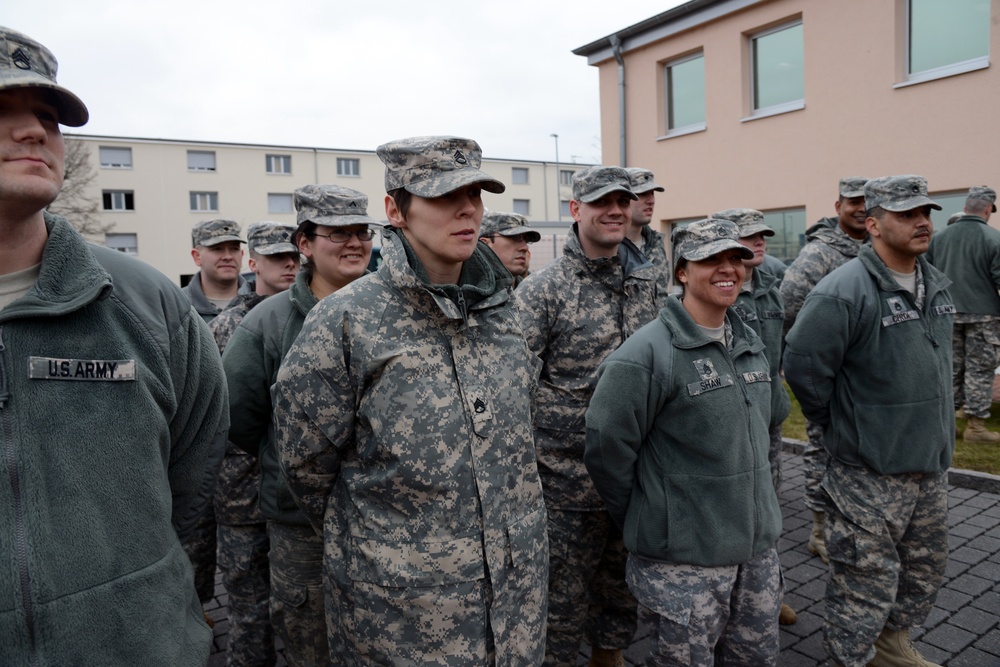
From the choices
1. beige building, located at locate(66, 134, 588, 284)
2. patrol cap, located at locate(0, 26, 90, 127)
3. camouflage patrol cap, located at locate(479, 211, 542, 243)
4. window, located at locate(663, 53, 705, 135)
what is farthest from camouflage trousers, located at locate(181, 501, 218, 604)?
beige building, located at locate(66, 134, 588, 284)

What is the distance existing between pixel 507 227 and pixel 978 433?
5214 millimetres

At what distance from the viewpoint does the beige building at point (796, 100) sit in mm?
10695

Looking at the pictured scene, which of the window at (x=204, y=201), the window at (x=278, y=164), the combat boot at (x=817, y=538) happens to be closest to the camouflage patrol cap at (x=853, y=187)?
the combat boot at (x=817, y=538)

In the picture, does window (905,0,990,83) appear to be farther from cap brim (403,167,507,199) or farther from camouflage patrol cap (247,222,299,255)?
cap brim (403,167,507,199)

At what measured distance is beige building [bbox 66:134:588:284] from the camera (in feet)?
139

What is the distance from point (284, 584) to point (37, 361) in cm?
179

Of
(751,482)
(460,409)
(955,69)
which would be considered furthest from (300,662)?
(955,69)

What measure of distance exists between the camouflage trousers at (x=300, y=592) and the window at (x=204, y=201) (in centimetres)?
4489

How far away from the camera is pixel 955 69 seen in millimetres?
10711

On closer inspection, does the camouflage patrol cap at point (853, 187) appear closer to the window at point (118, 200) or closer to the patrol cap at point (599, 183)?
the patrol cap at point (599, 183)

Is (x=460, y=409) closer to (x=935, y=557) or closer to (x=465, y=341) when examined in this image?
(x=465, y=341)

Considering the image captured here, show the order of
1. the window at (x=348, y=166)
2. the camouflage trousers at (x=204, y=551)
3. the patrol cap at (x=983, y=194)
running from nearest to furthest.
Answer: the camouflage trousers at (x=204, y=551) → the patrol cap at (x=983, y=194) → the window at (x=348, y=166)

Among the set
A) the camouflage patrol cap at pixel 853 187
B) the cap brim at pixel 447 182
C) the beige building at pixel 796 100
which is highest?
the beige building at pixel 796 100

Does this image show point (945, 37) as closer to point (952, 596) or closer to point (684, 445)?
point (952, 596)
